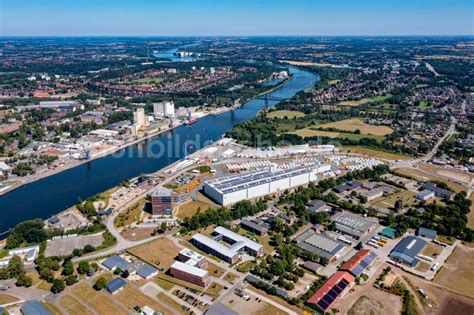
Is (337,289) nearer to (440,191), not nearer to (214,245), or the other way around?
(214,245)

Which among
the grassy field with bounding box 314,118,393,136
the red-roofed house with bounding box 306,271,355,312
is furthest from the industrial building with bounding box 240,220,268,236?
the grassy field with bounding box 314,118,393,136

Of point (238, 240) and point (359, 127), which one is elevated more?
point (359, 127)

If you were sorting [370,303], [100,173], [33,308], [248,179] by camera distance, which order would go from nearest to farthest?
1. [33,308]
2. [370,303]
3. [248,179]
4. [100,173]

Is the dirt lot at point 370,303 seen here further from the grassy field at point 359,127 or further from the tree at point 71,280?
the grassy field at point 359,127

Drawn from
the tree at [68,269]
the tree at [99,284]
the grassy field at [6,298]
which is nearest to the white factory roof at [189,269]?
the tree at [99,284]

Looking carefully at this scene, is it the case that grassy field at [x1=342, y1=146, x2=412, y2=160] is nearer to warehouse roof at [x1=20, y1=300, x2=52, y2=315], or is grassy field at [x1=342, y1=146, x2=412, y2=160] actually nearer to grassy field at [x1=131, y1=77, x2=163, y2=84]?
warehouse roof at [x1=20, y1=300, x2=52, y2=315]

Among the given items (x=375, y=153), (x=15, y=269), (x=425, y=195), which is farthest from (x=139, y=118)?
(x=425, y=195)
